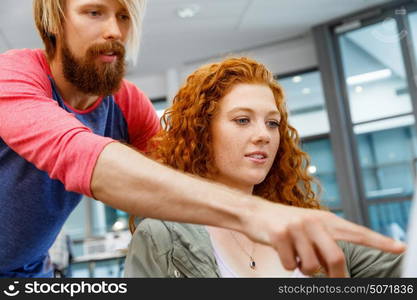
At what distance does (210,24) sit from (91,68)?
159 inches

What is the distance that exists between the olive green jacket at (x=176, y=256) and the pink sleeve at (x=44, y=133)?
0.36 meters

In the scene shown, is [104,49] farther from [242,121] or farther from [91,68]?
[242,121]

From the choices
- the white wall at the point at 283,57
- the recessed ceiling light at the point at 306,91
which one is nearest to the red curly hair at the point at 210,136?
the white wall at the point at 283,57

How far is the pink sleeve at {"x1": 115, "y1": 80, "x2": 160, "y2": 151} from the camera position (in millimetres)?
1249

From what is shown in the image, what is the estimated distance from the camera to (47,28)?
1075mm

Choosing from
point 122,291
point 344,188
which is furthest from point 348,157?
point 122,291

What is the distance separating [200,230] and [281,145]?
1.26ft

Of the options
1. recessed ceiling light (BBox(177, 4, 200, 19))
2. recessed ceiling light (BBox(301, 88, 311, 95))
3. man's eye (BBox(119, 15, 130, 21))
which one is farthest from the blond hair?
recessed ceiling light (BBox(301, 88, 311, 95))

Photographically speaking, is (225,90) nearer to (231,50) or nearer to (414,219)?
(414,219)

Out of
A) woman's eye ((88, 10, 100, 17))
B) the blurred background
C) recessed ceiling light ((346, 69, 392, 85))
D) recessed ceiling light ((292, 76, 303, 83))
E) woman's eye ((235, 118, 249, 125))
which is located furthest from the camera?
recessed ceiling light ((292, 76, 303, 83))

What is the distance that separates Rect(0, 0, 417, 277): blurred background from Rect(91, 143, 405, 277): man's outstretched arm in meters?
3.92

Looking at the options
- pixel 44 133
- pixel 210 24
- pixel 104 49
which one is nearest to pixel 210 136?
pixel 104 49

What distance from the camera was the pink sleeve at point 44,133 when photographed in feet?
1.75

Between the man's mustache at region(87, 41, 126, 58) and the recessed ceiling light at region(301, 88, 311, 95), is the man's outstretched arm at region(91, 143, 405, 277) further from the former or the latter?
the recessed ceiling light at region(301, 88, 311, 95)
